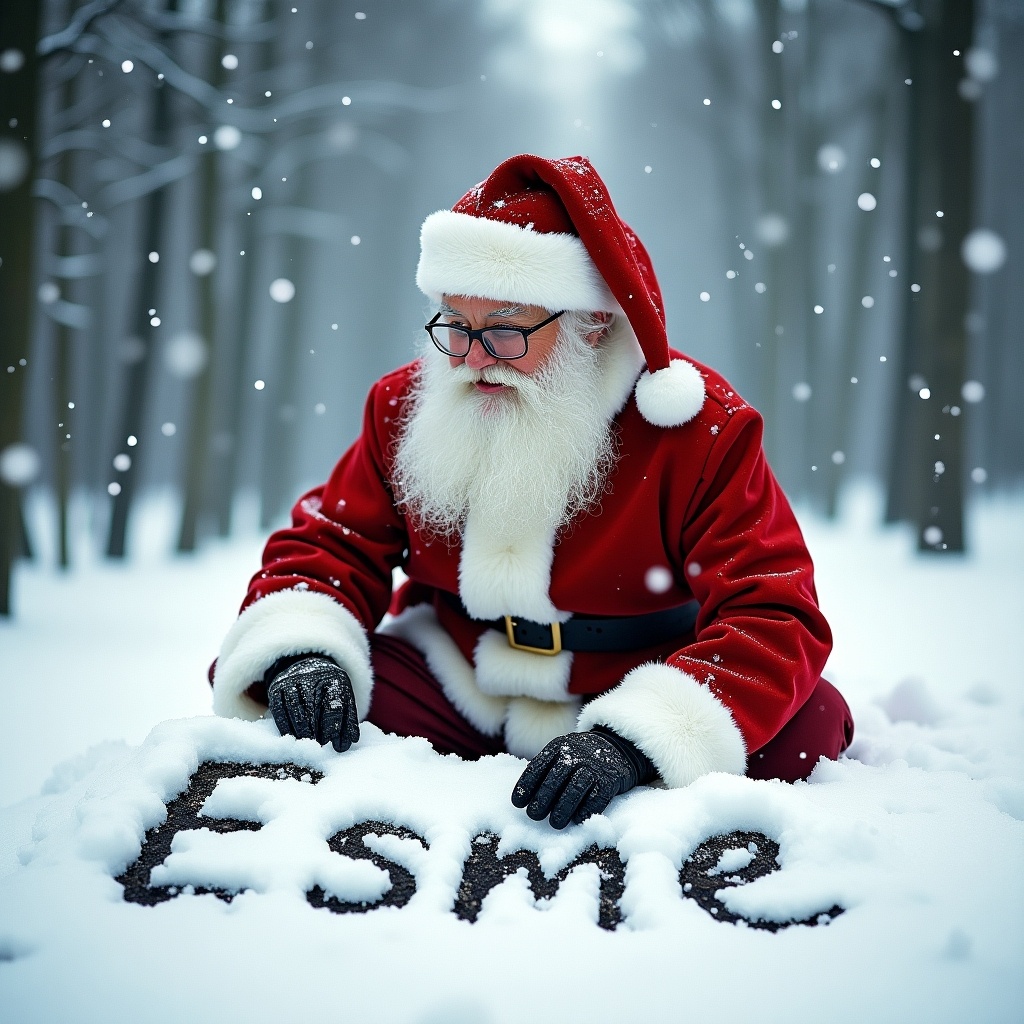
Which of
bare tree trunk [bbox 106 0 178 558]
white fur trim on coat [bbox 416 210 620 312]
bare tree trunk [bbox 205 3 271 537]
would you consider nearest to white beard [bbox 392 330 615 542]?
white fur trim on coat [bbox 416 210 620 312]

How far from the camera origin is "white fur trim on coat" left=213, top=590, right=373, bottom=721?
227 cm

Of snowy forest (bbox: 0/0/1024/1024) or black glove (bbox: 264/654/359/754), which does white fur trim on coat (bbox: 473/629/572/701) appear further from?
black glove (bbox: 264/654/359/754)

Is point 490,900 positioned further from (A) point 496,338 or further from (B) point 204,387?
(B) point 204,387

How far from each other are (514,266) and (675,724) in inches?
43.2

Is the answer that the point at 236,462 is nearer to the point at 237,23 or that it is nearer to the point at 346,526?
the point at 237,23

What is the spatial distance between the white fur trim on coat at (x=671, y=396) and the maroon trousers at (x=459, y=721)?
77 cm

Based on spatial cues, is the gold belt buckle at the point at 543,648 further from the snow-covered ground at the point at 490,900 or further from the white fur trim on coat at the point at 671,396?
the white fur trim on coat at the point at 671,396

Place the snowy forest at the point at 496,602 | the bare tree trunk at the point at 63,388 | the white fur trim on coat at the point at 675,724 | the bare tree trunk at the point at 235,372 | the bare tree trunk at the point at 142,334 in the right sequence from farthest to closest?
1. the bare tree trunk at the point at 235,372
2. the bare tree trunk at the point at 142,334
3. the bare tree trunk at the point at 63,388
4. the white fur trim on coat at the point at 675,724
5. the snowy forest at the point at 496,602

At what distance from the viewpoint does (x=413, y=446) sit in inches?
98.1

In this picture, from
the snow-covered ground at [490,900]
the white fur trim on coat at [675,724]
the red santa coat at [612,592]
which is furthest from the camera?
the red santa coat at [612,592]

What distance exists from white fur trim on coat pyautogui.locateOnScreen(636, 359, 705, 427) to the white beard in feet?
0.47

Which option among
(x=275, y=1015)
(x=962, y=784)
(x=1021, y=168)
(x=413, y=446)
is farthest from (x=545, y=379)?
(x=1021, y=168)

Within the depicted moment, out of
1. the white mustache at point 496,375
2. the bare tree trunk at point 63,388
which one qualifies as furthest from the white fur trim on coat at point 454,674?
the bare tree trunk at point 63,388

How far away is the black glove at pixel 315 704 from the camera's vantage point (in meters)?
2.11
